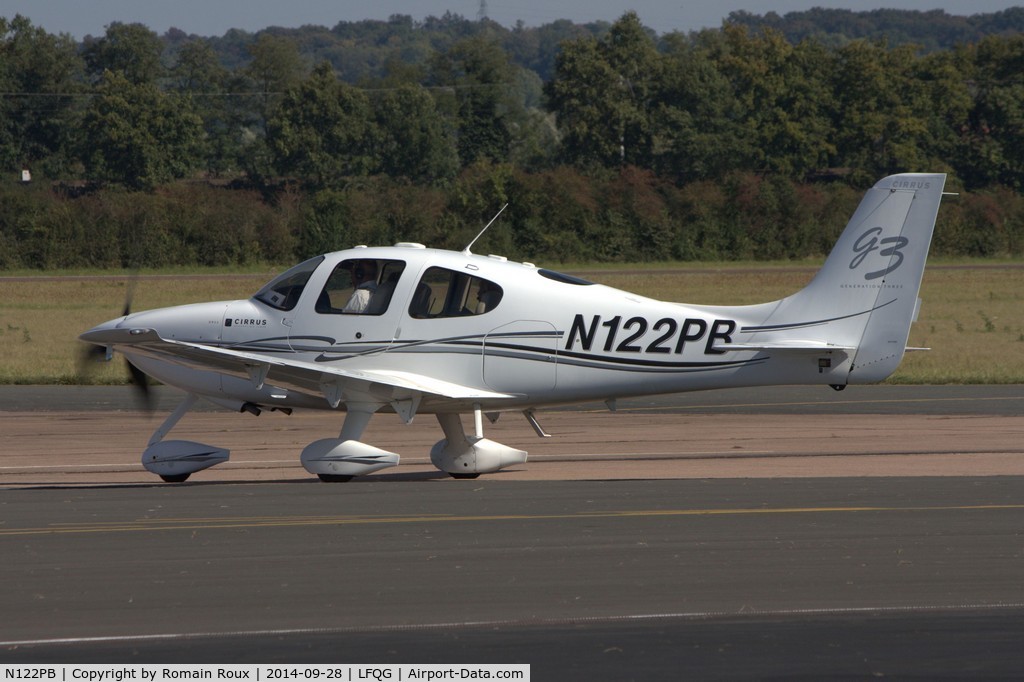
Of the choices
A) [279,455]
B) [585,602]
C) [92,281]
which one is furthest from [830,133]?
[585,602]

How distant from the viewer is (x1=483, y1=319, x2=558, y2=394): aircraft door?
13211mm

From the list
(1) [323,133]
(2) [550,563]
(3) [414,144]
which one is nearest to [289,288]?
(2) [550,563]

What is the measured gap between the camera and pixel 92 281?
49.4m

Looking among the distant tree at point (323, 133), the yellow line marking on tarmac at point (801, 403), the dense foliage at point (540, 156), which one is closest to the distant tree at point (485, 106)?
the dense foliage at point (540, 156)

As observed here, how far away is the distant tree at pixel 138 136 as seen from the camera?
67562 millimetres

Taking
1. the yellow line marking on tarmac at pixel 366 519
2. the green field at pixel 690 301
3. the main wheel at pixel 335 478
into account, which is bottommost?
the green field at pixel 690 301

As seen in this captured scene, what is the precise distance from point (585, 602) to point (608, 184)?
176 feet

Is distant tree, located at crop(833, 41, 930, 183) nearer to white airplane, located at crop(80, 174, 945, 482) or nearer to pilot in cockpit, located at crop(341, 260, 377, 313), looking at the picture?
white airplane, located at crop(80, 174, 945, 482)

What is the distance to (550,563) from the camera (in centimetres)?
905

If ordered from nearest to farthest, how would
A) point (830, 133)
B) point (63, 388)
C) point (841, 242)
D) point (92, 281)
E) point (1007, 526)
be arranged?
1. point (1007, 526)
2. point (841, 242)
3. point (63, 388)
4. point (92, 281)
5. point (830, 133)

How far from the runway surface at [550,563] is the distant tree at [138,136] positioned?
2131 inches

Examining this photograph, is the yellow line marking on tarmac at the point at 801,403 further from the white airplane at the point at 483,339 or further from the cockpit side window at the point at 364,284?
the cockpit side window at the point at 364,284

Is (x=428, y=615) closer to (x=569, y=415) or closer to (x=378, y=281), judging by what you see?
(x=378, y=281)
